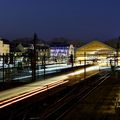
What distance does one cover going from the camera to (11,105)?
620 inches

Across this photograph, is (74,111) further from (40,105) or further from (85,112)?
(40,105)

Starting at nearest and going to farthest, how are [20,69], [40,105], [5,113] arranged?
[5,113]
[40,105]
[20,69]

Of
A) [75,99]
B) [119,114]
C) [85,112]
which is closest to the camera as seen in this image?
[119,114]

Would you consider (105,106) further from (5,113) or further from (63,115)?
(5,113)

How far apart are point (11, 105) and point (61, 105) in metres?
3.68

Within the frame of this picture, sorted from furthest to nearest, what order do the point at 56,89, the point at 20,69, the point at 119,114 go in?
1. the point at 20,69
2. the point at 56,89
3. the point at 119,114

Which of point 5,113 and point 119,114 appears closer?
point 5,113

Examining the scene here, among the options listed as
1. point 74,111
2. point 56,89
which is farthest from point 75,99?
point 74,111

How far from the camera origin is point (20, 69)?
33.7 m

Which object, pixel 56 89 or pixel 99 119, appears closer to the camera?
pixel 99 119

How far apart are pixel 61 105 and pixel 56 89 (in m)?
6.26

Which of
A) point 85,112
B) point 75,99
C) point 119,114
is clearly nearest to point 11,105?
point 85,112

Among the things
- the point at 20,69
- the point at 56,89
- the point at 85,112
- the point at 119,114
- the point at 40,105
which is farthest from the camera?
the point at 20,69

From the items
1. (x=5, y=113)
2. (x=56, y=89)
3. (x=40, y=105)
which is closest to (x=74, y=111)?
(x=40, y=105)
